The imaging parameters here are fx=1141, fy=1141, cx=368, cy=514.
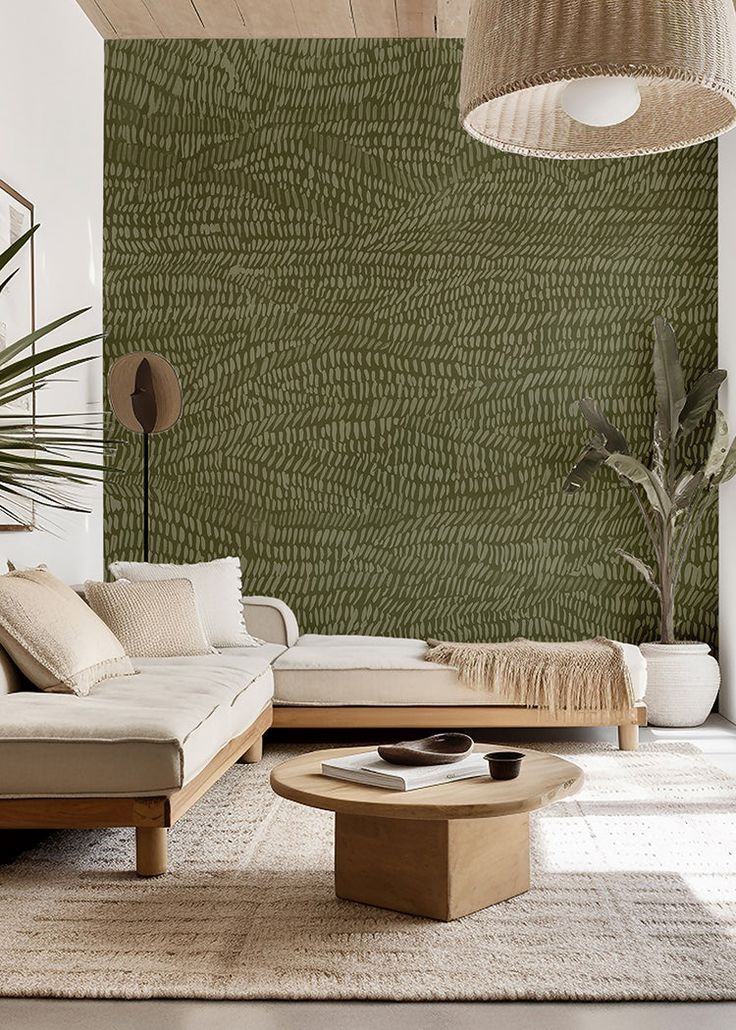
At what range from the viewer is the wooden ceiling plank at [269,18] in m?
5.42

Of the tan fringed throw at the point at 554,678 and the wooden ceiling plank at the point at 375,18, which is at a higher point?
the wooden ceiling plank at the point at 375,18

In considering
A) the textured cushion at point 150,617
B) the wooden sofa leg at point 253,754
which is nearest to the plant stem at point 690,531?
the wooden sofa leg at point 253,754

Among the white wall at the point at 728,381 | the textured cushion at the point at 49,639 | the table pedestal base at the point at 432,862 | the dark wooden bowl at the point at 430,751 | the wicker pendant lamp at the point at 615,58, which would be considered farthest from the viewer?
the white wall at the point at 728,381

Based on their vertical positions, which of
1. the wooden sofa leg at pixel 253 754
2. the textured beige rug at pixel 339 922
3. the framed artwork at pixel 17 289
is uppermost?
the framed artwork at pixel 17 289

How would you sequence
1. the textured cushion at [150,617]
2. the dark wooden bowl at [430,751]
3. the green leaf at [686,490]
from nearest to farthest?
1. the dark wooden bowl at [430,751]
2. the textured cushion at [150,617]
3. the green leaf at [686,490]

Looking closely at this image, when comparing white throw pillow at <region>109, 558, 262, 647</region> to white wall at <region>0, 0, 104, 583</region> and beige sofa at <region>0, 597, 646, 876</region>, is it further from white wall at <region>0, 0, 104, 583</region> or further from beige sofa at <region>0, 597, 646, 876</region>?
white wall at <region>0, 0, 104, 583</region>

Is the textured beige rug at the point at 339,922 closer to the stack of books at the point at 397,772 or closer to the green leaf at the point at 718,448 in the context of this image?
the stack of books at the point at 397,772

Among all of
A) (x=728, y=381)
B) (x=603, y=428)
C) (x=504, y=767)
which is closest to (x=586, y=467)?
(x=603, y=428)

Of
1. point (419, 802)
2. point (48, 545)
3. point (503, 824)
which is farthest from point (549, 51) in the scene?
point (48, 545)

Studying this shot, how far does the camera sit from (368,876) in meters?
2.77

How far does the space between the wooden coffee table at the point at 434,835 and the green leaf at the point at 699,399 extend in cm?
305

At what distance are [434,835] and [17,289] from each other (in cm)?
292

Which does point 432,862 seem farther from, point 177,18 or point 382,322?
point 177,18

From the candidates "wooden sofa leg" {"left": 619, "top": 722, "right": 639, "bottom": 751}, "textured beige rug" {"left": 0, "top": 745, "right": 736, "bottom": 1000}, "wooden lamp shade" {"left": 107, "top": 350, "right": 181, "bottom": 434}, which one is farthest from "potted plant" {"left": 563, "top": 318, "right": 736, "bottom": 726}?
"wooden lamp shade" {"left": 107, "top": 350, "right": 181, "bottom": 434}
